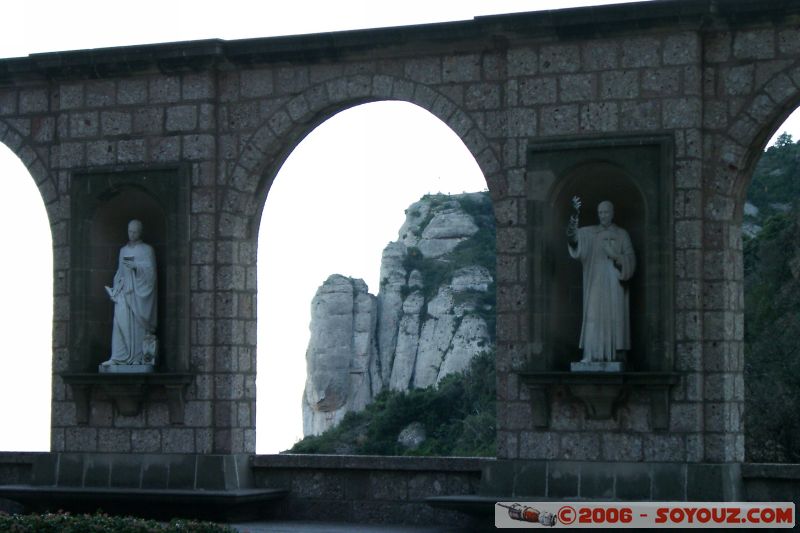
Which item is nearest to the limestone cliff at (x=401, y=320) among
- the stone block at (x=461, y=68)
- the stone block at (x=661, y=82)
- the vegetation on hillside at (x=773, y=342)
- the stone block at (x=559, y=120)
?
the vegetation on hillside at (x=773, y=342)

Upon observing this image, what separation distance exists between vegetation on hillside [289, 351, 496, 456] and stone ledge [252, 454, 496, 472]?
22.7m

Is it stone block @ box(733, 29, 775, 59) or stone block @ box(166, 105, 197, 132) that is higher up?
stone block @ box(733, 29, 775, 59)

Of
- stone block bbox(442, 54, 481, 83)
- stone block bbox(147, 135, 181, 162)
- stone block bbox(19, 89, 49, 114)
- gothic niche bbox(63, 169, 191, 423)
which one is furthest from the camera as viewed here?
stone block bbox(19, 89, 49, 114)

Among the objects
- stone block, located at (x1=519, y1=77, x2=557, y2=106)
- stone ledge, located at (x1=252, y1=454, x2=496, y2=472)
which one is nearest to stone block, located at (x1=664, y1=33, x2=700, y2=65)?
stone block, located at (x1=519, y1=77, x2=557, y2=106)

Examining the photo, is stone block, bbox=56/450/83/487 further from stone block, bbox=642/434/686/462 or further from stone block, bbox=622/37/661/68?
stone block, bbox=622/37/661/68

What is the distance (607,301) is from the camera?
13.3 meters

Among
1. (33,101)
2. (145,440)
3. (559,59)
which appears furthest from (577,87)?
(33,101)

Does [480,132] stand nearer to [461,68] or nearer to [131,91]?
[461,68]

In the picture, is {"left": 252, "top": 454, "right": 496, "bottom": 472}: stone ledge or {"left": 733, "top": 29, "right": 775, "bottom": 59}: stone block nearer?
{"left": 733, "top": 29, "right": 775, "bottom": 59}: stone block

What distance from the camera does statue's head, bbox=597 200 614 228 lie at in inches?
527

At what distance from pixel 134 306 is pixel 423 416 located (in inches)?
1045

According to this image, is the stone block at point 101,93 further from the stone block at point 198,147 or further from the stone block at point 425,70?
the stone block at point 425,70

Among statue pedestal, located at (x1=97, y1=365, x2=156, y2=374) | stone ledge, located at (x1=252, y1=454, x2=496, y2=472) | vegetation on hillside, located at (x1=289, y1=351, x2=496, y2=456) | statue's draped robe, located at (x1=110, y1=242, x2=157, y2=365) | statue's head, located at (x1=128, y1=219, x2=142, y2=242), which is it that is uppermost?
statue's head, located at (x1=128, y1=219, x2=142, y2=242)

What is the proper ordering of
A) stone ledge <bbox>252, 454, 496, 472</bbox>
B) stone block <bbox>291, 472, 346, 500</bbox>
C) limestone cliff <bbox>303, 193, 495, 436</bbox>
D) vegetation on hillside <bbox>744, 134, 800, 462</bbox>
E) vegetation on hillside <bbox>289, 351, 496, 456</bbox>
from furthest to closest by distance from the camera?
1. limestone cliff <bbox>303, 193, 495, 436</bbox>
2. vegetation on hillside <bbox>289, 351, 496, 456</bbox>
3. vegetation on hillside <bbox>744, 134, 800, 462</bbox>
4. stone block <bbox>291, 472, 346, 500</bbox>
5. stone ledge <bbox>252, 454, 496, 472</bbox>
